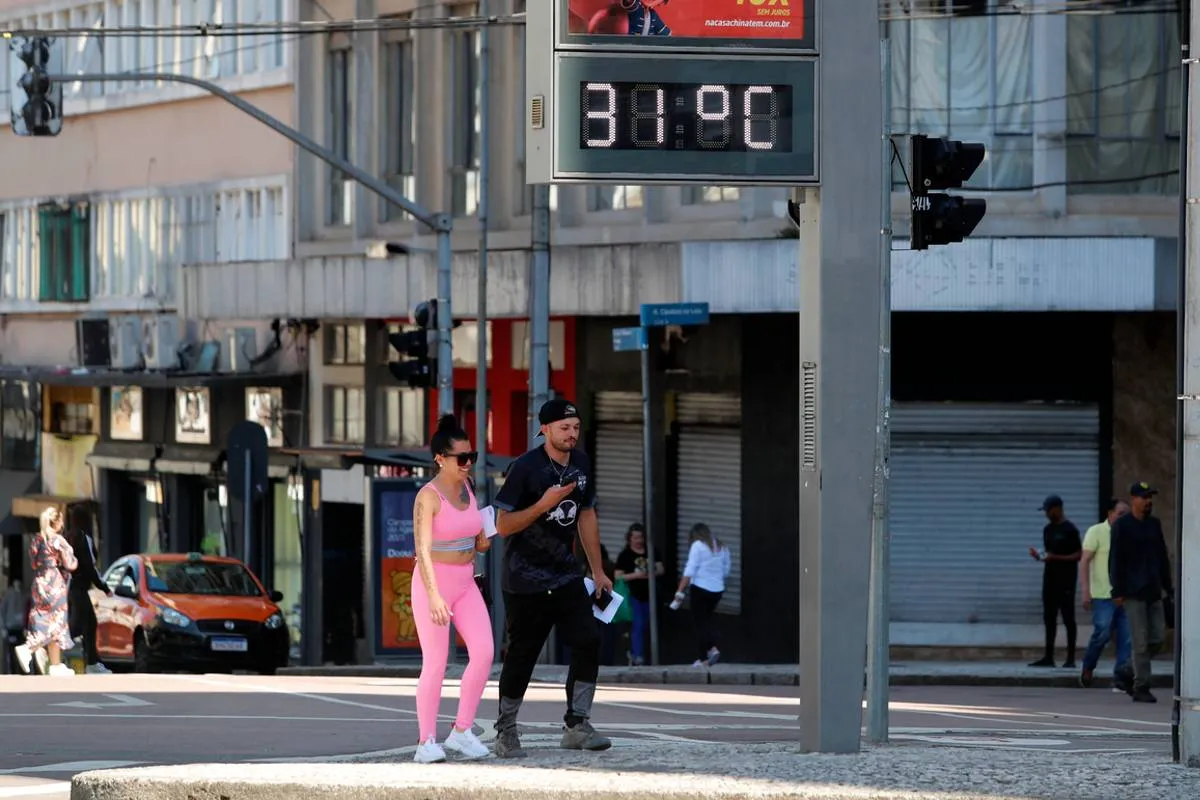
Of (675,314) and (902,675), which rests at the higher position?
(675,314)

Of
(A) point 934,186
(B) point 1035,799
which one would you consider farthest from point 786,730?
(B) point 1035,799

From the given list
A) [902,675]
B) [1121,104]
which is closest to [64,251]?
[1121,104]

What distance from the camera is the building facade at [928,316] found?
2820 centimetres

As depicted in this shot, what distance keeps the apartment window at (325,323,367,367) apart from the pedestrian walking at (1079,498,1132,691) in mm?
15639

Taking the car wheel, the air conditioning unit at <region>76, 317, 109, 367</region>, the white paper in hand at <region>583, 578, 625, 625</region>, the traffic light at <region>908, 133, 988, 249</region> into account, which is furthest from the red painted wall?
the white paper in hand at <region>583, 578, 625, 625</region>

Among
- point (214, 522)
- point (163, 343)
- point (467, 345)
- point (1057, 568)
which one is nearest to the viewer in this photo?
point (1057, 568)

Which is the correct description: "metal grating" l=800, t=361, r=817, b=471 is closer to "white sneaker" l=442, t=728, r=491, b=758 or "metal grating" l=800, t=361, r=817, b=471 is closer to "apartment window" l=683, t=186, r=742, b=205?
"white sneaker" l=442, t=728, r=491, b=758

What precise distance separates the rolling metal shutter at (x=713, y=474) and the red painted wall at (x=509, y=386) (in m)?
2.03

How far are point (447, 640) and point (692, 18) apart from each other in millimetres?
3068

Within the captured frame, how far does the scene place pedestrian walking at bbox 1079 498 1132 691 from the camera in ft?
75.2

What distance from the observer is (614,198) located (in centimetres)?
3284

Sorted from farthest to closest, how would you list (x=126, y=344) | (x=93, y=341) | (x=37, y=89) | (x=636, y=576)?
(x=93, y=341) → (x=126, y=344) → (x=636, y=576) → (x=37, y=89)

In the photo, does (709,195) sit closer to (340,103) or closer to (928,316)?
(928,316)

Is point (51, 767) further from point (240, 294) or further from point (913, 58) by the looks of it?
point (240, 294)
